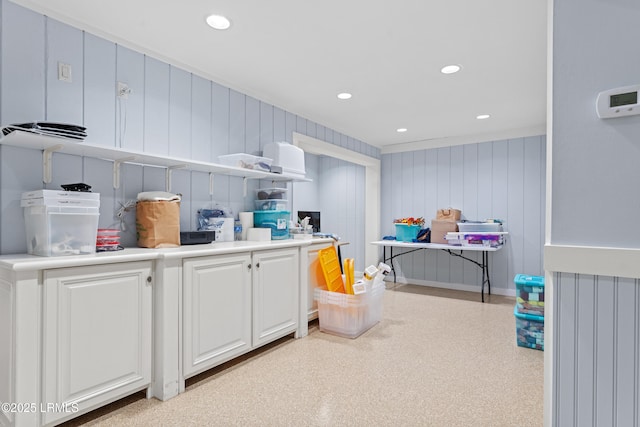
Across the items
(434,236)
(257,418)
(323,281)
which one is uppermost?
(434,236)

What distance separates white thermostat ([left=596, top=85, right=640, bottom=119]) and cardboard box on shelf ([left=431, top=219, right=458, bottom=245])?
3614 millimetres

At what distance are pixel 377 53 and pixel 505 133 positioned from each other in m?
3.02

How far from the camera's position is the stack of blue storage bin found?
2680mm

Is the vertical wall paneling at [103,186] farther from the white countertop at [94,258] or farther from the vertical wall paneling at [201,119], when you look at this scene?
the vertical wall paneling at [201,119]

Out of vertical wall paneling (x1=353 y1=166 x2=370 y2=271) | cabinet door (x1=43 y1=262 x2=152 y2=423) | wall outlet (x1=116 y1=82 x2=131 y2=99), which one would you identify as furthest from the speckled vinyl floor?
vertical wall paneling (x1=353 y1=166 x2=370 y2=271)

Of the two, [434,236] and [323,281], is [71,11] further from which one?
[434,236]

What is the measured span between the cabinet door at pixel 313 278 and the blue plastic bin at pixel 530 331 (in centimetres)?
167

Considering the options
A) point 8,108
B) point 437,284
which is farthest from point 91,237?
point 437,284

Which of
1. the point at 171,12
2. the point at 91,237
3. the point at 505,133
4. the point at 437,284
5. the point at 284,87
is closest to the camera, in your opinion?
the point at 91,237

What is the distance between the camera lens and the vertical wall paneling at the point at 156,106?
245cm

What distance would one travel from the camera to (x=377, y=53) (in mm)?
2521

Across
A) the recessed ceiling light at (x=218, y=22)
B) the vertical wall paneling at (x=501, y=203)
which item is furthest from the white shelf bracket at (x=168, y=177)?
the vertical wall paneling at (x=501, y=203)

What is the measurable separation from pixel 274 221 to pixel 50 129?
171 centimetres

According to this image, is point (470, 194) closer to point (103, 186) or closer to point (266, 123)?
point (266, 123)
